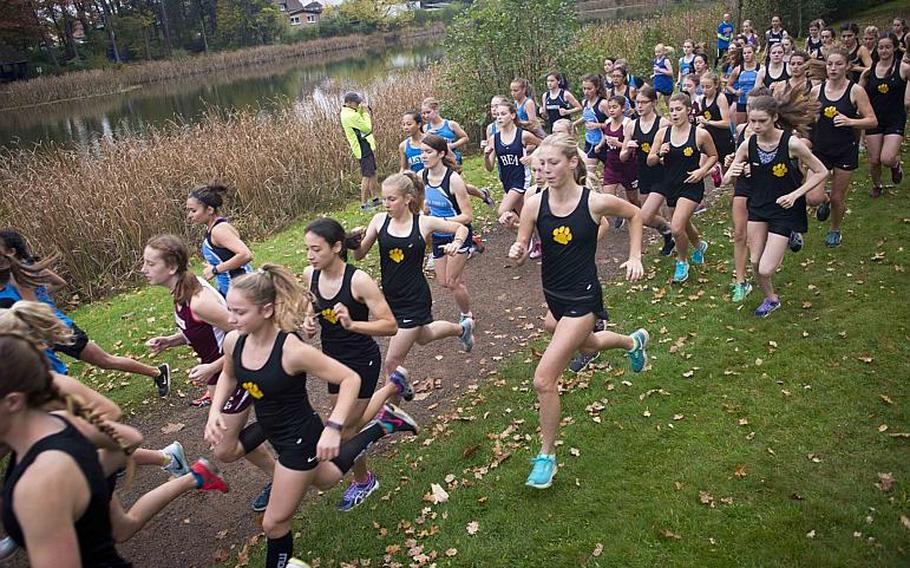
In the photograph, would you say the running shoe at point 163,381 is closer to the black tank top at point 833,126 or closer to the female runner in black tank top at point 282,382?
the female runner in black tank top at point 282,382

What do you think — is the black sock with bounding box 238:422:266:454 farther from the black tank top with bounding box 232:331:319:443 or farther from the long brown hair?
the long brown hair

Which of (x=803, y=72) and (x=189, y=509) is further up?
(x=803, y=72)

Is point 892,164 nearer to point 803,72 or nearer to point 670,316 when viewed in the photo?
point 803,72

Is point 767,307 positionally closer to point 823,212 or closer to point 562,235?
point 823,212

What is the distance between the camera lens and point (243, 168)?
13766 millimetres

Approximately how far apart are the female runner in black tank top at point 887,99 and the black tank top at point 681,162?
296 cm

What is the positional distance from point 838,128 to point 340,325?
6557mm

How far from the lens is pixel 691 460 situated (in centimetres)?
495

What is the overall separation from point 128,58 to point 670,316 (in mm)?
64536

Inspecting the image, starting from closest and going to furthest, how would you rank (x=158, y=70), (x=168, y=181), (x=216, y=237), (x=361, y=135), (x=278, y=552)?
(x=278, y=552)
(x=216, y=237)
(x=168, y=181)
(x=361, y=135)
(x=158, y=70)

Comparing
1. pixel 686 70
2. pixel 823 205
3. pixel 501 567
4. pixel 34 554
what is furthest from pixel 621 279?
pixel 686 70

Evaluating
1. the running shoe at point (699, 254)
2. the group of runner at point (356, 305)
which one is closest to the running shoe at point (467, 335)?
the group of runner at point (356, 305)

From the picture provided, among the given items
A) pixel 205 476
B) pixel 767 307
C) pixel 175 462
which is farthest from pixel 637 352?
pixel 175 462

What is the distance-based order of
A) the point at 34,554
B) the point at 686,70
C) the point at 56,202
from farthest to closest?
1. the point at 686,70
2. the point at 56,202
3. the point at 34,554
